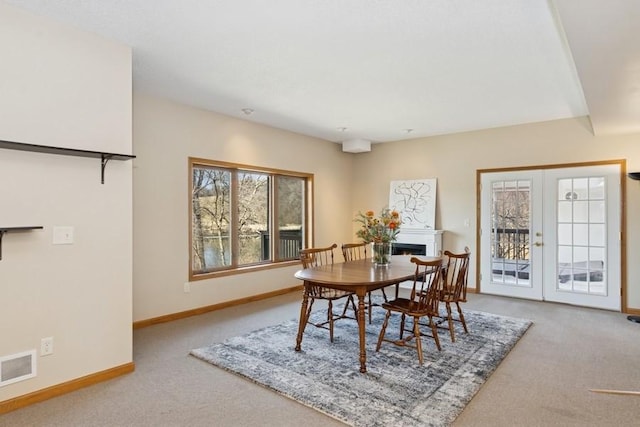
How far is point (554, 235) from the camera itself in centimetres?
531

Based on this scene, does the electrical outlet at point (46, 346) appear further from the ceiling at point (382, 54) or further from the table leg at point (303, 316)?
the ceiling at point (382, 54)

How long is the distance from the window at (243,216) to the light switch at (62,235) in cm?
205

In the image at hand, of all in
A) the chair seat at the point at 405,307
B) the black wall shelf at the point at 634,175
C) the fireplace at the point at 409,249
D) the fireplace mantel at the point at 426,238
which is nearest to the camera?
the chair seat at the point at 405,307

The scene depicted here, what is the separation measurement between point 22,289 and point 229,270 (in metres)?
2.77

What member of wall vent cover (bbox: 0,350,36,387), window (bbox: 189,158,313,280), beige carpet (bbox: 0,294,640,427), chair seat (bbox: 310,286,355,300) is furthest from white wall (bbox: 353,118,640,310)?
wall vent cover (bbox: 0,350,36,387)

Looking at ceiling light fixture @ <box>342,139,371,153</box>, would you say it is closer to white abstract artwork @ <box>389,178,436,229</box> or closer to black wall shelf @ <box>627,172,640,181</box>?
white abstract artwork @ <box>389,178,436,229</box>

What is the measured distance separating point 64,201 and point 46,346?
0.99 metres

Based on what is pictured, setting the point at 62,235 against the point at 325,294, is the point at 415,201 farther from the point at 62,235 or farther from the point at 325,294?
the point at 62,235

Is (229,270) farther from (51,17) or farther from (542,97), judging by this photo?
(542,97)

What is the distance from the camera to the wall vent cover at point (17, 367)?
2381mm

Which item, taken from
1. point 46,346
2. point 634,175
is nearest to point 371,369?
point 46,346

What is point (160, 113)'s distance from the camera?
14.3 feet

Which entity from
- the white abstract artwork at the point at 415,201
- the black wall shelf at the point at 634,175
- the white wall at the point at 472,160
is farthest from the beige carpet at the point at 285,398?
the white abstract artwork at the point at 415,201

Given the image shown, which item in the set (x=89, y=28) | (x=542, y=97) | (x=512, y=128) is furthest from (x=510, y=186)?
(x=89, y=28)
